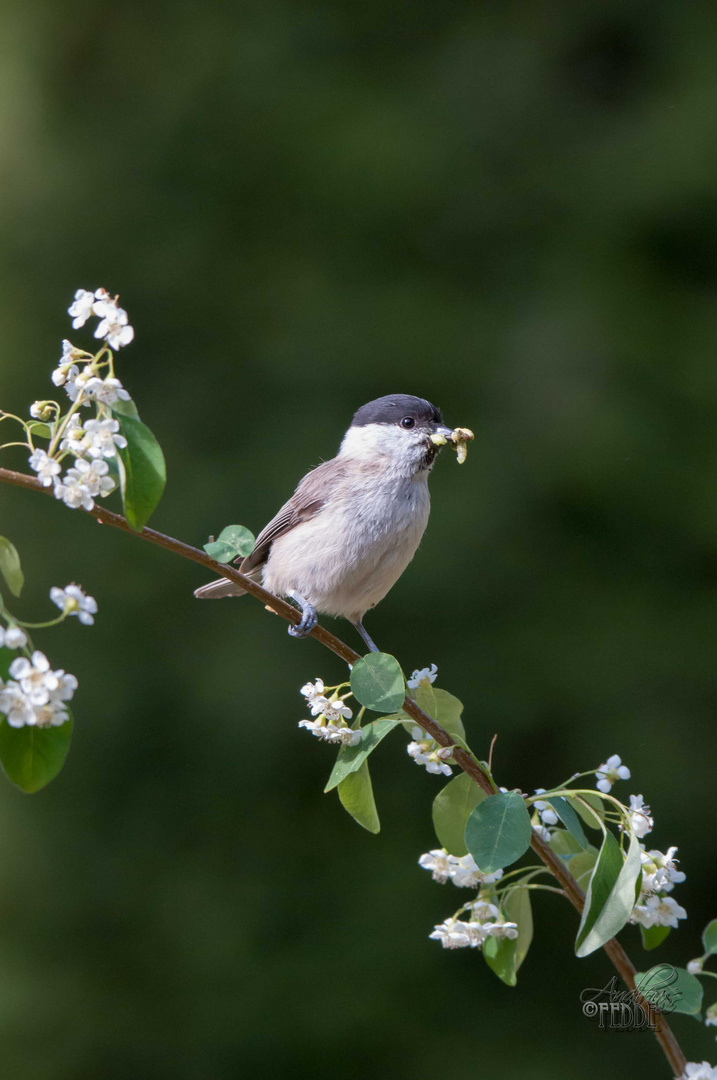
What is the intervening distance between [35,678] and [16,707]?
1.7 inches

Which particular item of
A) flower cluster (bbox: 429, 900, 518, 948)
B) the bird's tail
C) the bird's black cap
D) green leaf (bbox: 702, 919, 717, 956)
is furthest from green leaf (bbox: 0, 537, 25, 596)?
the bird's black cap

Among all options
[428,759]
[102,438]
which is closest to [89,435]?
[102,438]

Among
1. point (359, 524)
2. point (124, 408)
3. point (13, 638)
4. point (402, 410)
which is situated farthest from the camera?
point (402, 410)

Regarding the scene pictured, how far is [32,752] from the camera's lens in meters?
1.00

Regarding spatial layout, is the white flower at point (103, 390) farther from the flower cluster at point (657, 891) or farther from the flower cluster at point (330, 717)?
the flower cluster at point (657, 891)

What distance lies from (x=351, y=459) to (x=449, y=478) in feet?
5.47

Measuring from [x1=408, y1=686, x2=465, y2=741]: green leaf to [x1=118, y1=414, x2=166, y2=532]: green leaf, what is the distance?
0.50 m

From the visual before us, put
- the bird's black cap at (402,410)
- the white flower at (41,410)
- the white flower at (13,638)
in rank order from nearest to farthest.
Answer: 1. the white flower at (13,638)
2. the white flower at (41,410)
3. the bird's black cap at (402,410)

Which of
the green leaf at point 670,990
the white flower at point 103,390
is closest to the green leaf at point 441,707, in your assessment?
the green leaf at point 670,990

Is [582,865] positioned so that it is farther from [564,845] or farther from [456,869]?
[456,869]

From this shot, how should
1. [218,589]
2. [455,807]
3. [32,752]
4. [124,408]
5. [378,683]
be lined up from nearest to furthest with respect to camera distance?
[32,752] < [124,408] < [378,683] < [455,807] < [218,589]

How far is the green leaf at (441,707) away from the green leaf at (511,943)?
237mm

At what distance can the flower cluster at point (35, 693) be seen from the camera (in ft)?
2.98

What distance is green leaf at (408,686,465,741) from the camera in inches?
53.7
